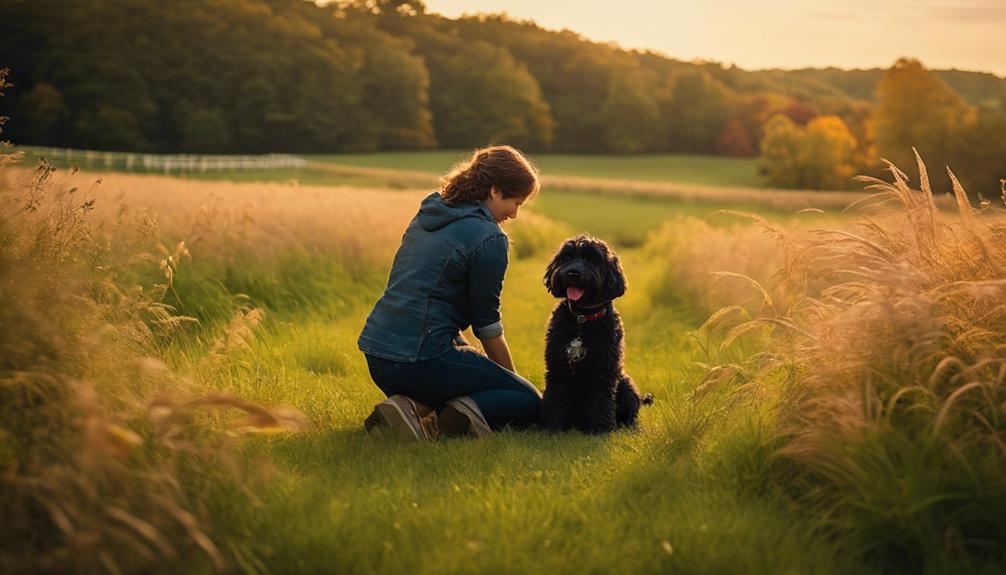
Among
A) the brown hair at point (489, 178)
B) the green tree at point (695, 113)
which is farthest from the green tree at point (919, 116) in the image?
the brown hair at point (489, 178)

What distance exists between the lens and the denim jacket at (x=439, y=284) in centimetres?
546

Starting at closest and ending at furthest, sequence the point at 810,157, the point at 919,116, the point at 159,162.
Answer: the point at 159,162 → the point at 919,116 → the point at 810,157

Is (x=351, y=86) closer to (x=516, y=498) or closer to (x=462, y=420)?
(x=462, y=420)

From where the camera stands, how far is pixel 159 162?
4528cm

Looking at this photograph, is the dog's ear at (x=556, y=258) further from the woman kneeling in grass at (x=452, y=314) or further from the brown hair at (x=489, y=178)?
the brown hair at (x=489, y=178)

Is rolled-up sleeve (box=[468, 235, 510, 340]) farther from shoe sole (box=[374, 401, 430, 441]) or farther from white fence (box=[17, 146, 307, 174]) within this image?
white fence (box=[17, 146, 307, 174])

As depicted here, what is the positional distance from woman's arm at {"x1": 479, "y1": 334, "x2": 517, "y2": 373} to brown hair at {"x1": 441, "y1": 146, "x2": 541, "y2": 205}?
940mm

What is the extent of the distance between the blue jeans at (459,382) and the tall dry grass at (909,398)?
5.34 feet

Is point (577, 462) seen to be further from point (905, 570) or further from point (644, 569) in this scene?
point (905, 570)

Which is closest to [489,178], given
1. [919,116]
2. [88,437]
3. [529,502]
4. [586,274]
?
[586,274]

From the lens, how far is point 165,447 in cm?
370

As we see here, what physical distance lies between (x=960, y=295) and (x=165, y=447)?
12.9 feet

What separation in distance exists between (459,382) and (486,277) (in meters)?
0.72

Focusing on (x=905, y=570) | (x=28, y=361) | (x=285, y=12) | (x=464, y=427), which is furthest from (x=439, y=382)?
(x=285, y=12)
